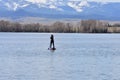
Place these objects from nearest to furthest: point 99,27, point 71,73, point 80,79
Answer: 1. point 80,79
2. point 71,73
3. point 99,27

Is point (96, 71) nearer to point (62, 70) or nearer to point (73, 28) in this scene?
point (62, 70)

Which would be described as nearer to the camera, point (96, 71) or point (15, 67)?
point (96, 71)

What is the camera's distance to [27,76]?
21672 millimetres

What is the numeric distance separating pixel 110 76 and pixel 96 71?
2.01 m

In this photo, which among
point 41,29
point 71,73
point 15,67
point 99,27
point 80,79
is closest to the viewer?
point 80,79

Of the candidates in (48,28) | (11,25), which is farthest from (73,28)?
(11,25)

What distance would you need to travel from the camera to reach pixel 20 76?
70.8 feet

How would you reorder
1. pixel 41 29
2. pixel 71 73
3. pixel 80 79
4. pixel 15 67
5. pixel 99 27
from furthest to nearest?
pixel 41 29 → pixel 99 27 → pixel 15 67 → pixel 71 73 → pixel 80 79

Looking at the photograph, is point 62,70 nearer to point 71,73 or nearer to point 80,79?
point 71,73

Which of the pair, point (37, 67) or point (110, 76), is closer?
point (110, 76)

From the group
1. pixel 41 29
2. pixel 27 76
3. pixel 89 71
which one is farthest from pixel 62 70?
pixel 41 29

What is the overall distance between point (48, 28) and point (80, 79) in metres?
108

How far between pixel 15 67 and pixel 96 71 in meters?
4.36

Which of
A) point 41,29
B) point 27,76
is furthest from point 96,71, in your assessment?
point 41,29
